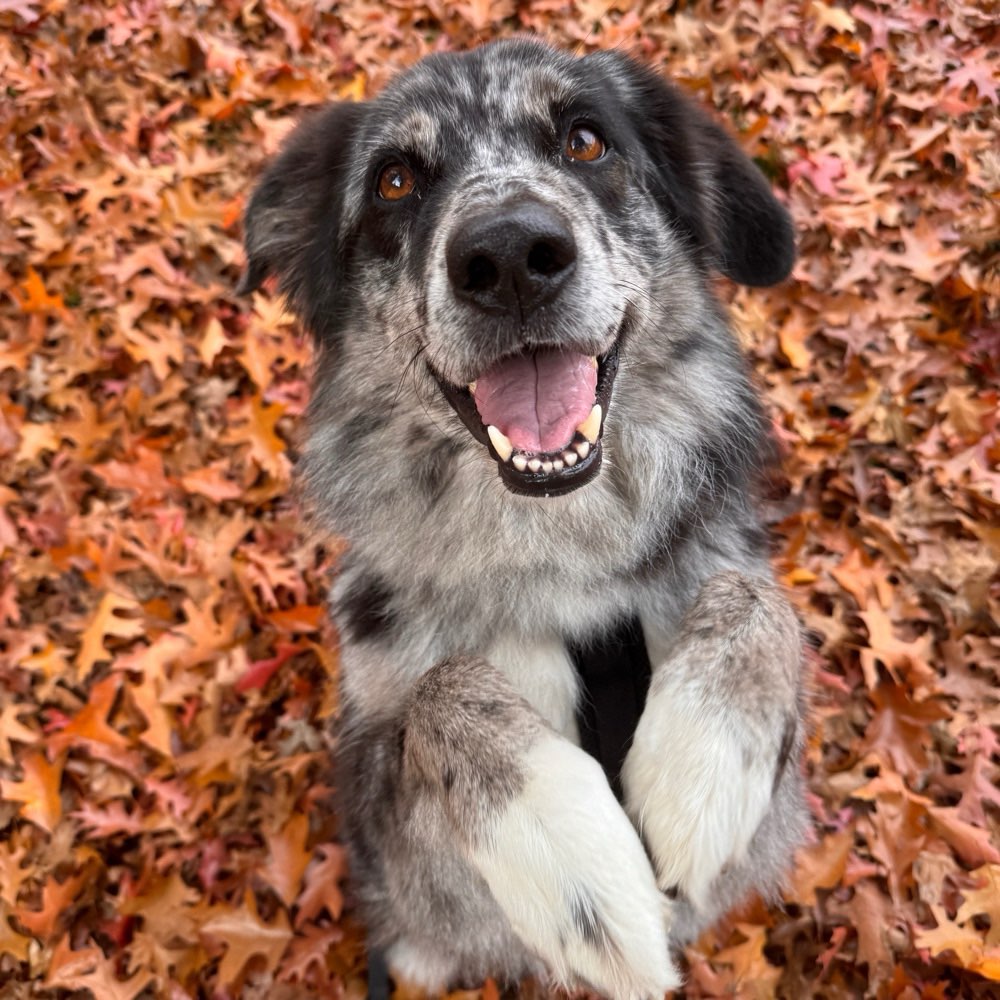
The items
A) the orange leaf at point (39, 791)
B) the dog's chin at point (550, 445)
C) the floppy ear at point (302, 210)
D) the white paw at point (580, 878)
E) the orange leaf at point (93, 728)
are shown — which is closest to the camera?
the white paw at point (580, 878)

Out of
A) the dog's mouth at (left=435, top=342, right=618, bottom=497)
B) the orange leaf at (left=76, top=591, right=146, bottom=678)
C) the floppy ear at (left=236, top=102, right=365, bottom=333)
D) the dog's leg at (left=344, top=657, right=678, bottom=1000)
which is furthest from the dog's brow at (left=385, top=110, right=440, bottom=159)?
the orange leaf at (left=76, top=591, right=146, bottom=678)

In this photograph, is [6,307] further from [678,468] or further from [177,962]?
[678,468]

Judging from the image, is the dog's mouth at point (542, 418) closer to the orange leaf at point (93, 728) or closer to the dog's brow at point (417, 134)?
the dog's brow at point (417, 134)

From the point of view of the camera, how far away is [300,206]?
2.83 metres

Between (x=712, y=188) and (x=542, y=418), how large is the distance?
1.25 metres

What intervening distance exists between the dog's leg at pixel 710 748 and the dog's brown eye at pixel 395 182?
1.67m

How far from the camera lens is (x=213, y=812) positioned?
3.29m

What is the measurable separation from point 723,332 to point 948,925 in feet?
7.33

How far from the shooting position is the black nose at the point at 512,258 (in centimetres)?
186

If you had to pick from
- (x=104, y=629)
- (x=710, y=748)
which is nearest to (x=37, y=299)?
(x=104, y=629)

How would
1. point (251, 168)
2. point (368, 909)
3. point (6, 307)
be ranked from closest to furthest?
point (368, 909)
point (6, 307)
point (251, 168)

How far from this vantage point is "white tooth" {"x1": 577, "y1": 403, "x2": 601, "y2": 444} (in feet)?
6.65

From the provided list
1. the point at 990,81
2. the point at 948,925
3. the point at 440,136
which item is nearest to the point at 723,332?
the point at 440,136

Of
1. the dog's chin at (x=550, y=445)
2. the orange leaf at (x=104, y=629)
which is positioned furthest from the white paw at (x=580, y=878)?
the orange leaf at (x=104, y=629)
